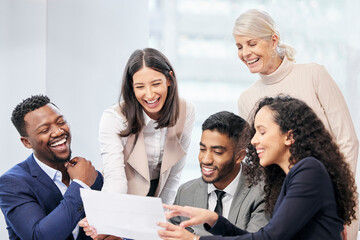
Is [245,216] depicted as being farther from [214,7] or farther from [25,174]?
[214,7]

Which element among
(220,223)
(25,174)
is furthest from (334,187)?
(25,174)

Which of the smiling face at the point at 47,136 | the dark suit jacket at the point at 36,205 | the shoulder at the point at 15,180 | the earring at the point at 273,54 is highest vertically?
the earring at the point at 273,54

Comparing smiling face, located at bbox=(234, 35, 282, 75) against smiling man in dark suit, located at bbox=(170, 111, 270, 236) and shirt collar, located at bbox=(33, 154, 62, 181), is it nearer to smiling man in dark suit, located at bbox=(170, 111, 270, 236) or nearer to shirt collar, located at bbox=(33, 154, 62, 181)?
smiling man in dark suit, located at bbox=(170, 111, 270, 236)

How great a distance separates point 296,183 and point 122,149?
1022 millimetres

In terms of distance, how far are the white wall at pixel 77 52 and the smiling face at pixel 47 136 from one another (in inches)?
63.1

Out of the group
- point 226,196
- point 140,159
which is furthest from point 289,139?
point 140,159

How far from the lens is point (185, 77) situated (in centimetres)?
465

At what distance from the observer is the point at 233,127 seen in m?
2.50

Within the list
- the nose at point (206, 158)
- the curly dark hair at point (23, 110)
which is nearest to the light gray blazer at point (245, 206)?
the nose at point (206, 158)

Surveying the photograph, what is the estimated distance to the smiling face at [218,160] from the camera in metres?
2.43

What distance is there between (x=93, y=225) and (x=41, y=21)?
2.55 metres

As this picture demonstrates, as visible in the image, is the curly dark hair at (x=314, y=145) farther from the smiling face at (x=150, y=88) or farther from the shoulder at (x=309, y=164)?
the smiling face at (x=150, y=88)

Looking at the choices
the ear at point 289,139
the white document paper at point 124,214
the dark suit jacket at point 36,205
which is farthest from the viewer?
the dark suit jacket at point 36,205

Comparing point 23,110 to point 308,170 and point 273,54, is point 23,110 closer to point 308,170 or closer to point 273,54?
point 273,54
